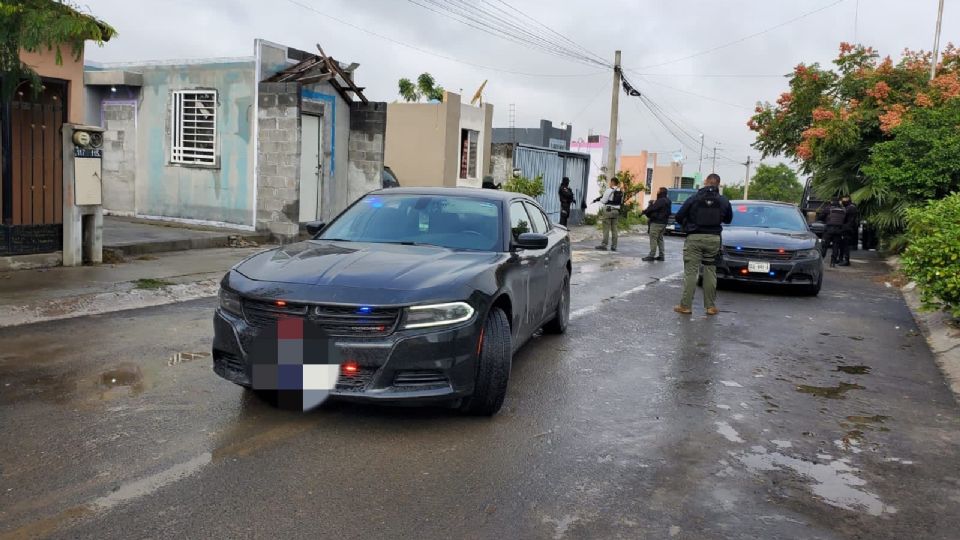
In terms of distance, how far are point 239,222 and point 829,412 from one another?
1252 cm

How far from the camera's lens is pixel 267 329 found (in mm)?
4566

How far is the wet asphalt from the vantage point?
3613 mm

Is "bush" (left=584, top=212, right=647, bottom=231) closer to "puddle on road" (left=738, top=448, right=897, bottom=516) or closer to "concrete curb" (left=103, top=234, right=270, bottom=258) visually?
"concrete curb" (left=103, top=234, right=270, bottom=258)

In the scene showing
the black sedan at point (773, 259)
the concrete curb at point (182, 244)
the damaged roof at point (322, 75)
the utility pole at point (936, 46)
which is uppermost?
the utility pole at point (936, 46)

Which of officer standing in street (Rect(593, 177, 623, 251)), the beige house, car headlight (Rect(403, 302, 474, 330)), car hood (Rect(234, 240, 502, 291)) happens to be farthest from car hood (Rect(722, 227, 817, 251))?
the beige house

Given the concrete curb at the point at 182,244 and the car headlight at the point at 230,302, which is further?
the concrete curb at the point at 182,244

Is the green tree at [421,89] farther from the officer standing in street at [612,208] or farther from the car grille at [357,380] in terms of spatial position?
the car grille at [357,380]

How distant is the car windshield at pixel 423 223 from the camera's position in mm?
5953

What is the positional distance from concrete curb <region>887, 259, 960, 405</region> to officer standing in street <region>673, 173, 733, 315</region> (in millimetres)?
2393

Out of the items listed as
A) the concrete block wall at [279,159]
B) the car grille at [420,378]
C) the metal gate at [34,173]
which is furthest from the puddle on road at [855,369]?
the concrete block wall at [279,159]

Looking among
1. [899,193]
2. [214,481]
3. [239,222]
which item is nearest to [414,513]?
[214,481]

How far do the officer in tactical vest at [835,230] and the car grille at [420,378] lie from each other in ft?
49.8

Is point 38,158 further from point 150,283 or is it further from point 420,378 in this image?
point 420,378

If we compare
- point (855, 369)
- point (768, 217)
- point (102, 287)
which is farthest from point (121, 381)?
point (768, 217)
